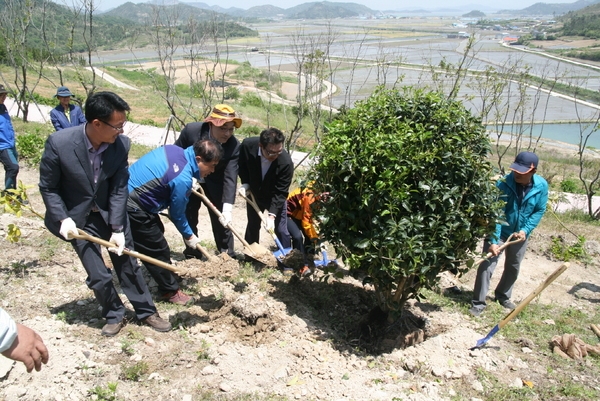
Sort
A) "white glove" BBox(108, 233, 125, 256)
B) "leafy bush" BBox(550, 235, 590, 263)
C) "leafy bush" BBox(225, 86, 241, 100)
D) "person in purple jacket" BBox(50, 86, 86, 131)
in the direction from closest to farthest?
"white glove" BBox(108, 233, 125, 256) < "leafy bush" BBox(550, 235, 590, 263) < "person in purple jacket" BBox(50, 86, 86, 131) < "leafy bush" BBox(225, 86, 241, 100)

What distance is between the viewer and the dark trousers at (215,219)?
16.7ft

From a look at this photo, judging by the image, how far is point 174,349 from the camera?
11.7ft

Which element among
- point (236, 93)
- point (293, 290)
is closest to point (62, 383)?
point (293, 290)

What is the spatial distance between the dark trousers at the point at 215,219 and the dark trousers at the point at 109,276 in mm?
1461

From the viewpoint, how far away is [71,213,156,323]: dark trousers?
11.2ft

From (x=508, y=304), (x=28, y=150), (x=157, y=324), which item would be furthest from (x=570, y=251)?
(x=28, y=150)

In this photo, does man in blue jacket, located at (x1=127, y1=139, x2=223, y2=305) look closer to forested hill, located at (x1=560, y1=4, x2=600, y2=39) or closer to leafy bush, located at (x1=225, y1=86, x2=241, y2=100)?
leafy bush, located at (x1=225, y1=86, x2=241, y2=100)

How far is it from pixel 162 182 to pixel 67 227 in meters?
0.82

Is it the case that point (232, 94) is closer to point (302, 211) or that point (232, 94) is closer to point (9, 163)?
point (9, 163)

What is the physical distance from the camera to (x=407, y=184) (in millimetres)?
3342

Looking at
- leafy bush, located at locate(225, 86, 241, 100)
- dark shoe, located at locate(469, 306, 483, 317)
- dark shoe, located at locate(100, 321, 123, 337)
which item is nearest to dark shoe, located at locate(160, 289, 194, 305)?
dark shoe, located at locate(100, 321, 123, 337)

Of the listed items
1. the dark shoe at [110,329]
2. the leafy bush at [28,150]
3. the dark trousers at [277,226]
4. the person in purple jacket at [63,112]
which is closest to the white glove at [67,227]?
the dark shoe at [110,329]

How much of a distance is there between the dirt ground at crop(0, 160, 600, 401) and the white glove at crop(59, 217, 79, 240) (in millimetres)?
857

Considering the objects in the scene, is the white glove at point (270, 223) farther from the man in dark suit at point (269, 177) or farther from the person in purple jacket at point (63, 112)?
the person in purple jacket at point (63, 112)
